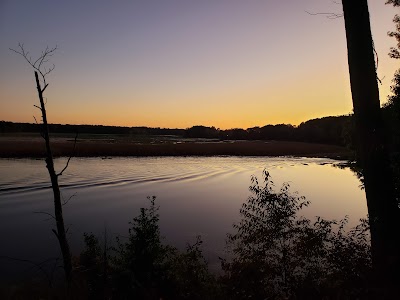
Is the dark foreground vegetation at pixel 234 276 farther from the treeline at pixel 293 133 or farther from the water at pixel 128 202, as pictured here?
the treeline at pixel 293 133

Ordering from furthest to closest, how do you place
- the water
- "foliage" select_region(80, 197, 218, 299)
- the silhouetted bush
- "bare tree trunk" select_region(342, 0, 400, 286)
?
the water → the silhouetted bush → "foliage" select_region(80, 197, 218, 299) → "bare tree trunk" select_region(342, 0, 400, 286)

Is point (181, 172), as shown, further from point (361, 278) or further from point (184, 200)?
point (361, 278)

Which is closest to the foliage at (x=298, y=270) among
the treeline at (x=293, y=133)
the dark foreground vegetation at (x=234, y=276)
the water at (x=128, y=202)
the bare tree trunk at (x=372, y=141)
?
the dark foreground vegetation at (x=234, y=276)

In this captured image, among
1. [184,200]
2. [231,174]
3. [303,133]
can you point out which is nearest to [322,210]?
[184,200]

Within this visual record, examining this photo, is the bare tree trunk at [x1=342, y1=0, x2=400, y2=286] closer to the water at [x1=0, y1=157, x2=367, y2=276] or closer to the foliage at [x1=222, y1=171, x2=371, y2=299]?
the foliage at [x1=222, y1=171, x2=371, y2=299]

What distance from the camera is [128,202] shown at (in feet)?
81.3

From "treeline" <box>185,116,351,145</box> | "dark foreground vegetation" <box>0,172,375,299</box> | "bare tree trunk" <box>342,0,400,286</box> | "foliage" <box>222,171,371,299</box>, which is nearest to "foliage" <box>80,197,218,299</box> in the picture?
"dark foreground vegetation" <box>0,172,375,299</box>

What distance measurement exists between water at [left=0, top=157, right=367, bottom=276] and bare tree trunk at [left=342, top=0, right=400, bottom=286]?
6.94 metres

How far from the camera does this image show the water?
50.9ft

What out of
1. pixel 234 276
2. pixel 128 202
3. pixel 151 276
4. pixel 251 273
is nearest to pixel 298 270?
pixel 251 273

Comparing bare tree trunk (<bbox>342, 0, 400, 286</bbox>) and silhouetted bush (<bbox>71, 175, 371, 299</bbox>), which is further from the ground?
bare tree trunk (<bbox>342, 0, 400, 286</bbox>)

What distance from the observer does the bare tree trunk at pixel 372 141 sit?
6441 mm

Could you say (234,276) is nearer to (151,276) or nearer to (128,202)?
(151,276)

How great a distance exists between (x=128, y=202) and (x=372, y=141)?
20.5 metres
